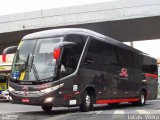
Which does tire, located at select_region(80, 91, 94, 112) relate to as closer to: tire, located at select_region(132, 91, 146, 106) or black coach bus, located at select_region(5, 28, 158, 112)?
black coach bus, located at select_region(5, 28, 158, 112)

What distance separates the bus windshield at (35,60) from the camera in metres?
14.8

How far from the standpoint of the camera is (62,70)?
14969 millimetres

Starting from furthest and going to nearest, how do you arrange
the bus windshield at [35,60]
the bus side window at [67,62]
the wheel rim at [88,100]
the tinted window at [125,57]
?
the tinted window at [125,57], the wheel rim at [88,100], the bus side window at [67,62], the bus windshield at [35,60]

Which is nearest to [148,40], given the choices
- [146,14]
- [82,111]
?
[146,14]

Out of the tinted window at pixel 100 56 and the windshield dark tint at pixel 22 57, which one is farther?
the tinted window at pixel 100 56

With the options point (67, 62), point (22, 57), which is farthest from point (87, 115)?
point (22, 57)

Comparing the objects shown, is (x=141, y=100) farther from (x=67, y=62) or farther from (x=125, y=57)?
(x=67, y=62)

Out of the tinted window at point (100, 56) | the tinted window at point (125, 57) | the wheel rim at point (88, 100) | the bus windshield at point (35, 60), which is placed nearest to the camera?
the bus windshield at point (35, 60)

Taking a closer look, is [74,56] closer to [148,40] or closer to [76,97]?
[76,97]

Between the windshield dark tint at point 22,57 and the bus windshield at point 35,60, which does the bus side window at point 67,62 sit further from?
the windshield dark tint at point 22,57

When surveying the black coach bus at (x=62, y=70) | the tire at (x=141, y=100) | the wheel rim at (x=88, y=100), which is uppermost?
the black coach bus at (x=62, y=70)

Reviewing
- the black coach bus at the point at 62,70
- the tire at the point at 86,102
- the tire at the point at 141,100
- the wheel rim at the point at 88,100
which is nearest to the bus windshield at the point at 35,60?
the black coach bus at the point at 62,70

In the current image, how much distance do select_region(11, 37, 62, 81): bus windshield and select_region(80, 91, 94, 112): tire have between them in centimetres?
212

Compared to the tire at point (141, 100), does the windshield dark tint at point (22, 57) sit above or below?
above
